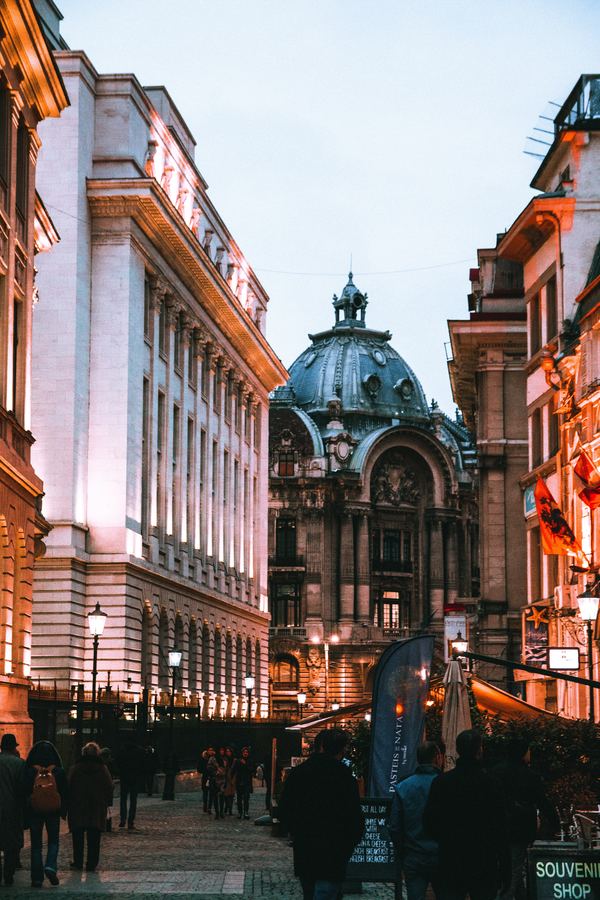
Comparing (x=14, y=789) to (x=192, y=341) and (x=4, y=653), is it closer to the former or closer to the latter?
(x=4, y=653)

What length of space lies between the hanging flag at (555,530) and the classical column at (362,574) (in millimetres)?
81262

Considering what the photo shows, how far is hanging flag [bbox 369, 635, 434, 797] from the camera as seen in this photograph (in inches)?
861

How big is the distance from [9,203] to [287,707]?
94.0 meters

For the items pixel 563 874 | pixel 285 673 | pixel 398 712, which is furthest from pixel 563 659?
pixel 285 673

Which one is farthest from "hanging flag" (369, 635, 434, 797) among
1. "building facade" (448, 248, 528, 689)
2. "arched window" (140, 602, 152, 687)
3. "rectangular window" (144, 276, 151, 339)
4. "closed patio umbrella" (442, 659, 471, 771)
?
"rectangular window" (144, 276, 151, 339)

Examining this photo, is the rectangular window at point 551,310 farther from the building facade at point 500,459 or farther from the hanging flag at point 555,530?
the building facade at point 500,459

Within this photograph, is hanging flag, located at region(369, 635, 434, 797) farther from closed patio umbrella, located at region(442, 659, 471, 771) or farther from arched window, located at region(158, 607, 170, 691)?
arched window, located at region(158, 607, 170, 691)

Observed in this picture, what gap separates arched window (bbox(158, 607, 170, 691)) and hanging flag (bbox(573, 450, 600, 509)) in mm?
31193

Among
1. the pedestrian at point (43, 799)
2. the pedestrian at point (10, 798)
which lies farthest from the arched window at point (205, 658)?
the pedestrian at point (10, 798)

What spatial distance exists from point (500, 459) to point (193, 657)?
20.2 metres

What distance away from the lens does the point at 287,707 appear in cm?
12450

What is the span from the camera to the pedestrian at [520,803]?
16.6 m

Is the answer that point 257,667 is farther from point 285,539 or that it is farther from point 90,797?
point 90,797

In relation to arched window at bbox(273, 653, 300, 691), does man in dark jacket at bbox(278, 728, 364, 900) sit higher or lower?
lower
